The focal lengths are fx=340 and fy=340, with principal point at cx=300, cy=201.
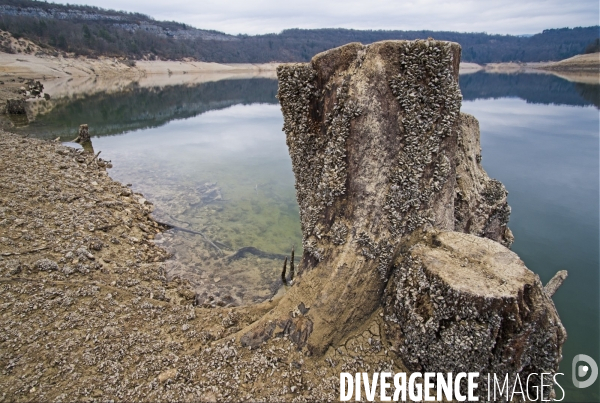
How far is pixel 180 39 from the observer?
12644cm

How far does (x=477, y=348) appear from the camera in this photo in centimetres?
318

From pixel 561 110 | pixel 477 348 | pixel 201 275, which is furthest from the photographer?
pixel 561 110

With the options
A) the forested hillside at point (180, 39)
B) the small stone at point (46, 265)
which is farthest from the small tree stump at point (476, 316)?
the forested hillside at point (180, 39)

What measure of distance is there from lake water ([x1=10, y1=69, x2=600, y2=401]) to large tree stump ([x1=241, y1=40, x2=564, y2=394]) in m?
3.20

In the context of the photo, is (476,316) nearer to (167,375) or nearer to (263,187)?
(167,375)

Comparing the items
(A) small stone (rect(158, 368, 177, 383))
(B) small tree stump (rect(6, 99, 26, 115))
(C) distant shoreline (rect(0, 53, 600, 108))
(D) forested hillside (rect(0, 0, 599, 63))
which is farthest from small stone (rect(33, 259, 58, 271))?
(D) forested hillside (rect(0, 0, 599, 63))

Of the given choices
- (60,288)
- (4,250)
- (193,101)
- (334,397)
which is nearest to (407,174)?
(334,397)

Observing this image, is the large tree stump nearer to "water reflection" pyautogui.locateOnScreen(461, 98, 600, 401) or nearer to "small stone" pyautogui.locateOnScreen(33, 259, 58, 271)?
"small stone" pyautogui.locateOnScreen(33, 259, 58, 271)

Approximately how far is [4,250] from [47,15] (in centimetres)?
13918

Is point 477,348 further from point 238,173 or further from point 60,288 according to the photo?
point 238,173

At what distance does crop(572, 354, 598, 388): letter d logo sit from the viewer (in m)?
5.73

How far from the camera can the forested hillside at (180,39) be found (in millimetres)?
74750

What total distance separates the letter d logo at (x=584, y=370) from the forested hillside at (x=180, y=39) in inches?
2982

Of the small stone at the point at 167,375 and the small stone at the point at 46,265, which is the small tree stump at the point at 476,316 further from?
the small stone at the point at 46,265
